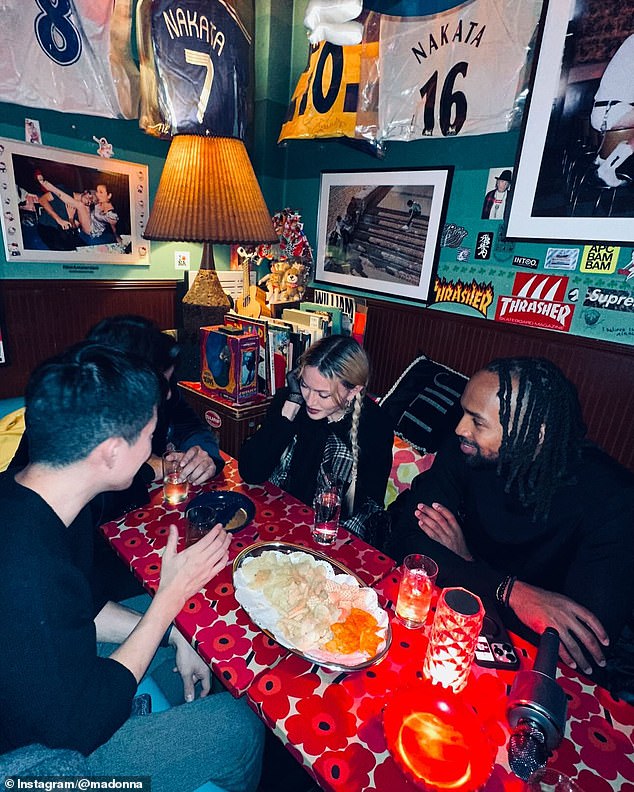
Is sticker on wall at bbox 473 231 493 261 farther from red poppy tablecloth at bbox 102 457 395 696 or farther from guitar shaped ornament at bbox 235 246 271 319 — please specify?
red poppy tablecloth at bbox 102 457 395 696

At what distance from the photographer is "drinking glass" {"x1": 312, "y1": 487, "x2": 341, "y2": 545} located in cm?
158

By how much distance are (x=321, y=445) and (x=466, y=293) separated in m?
1.52

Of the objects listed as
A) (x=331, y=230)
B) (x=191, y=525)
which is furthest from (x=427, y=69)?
(x=191, y=525)

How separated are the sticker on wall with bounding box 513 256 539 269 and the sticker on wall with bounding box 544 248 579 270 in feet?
0.20

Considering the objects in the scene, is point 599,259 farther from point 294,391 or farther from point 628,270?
A: point 294,391

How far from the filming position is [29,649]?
910mm

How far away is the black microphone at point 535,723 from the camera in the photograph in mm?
904

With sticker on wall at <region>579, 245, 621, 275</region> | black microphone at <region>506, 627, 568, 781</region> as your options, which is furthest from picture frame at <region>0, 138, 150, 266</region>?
black microphone at <region>506, 627, 568, 781</region>

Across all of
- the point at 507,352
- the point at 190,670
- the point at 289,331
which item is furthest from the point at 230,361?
the point at 190,670

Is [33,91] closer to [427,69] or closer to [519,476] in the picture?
[427,69]

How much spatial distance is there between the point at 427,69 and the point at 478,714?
10.4 feet

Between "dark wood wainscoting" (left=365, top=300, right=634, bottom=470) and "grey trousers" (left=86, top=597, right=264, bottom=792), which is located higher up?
"dark wood wainscoting" (left=365, top=300, right=634, bottom=470)

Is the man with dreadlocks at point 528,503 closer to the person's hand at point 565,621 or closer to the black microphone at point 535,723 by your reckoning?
the person's hand at point 565,621

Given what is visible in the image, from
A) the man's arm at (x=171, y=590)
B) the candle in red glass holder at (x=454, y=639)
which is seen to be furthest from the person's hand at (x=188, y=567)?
the candle in red glass holder at (x=454, y=639)
